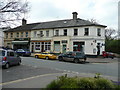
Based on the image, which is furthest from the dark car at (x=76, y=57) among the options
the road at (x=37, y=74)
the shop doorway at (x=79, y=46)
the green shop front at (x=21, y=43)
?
the green shop front at (x=21, y=43)

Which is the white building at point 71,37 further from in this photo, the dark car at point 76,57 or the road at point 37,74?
the road at point 37,74

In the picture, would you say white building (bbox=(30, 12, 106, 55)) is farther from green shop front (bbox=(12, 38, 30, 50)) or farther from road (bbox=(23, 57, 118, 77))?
road (bbox=(23, 57, 118, 77))

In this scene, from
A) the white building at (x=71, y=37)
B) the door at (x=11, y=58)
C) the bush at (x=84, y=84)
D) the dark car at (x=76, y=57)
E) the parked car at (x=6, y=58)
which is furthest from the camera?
the white building at (x=71, y=37)

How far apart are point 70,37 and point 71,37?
22 centimetres

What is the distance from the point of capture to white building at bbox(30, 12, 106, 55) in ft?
87.0

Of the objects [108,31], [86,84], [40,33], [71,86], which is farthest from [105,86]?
[108,31]

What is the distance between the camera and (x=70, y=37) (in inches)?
1129

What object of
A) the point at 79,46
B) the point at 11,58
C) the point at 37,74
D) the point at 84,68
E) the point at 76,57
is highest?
the point at 79,46

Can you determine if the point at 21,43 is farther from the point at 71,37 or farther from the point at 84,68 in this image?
the point at 84,68

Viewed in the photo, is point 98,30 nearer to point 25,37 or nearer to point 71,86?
point 25,37

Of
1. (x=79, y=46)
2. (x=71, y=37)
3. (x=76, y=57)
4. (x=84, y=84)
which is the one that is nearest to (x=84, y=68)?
(x=76, y=57)

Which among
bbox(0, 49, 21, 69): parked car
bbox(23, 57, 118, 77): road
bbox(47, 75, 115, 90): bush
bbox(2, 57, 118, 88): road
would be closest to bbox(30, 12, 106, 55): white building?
bbox(23, 57, 118, 77): road

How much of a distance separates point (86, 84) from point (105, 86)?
29.4 inches

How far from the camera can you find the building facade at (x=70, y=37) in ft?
87.1
